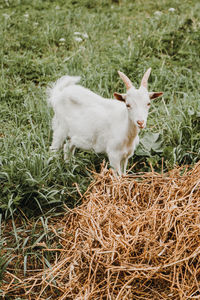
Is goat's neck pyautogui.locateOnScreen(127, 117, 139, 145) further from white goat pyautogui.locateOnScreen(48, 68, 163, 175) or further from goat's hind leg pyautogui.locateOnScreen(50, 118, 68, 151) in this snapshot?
goat's hind leg pyautogui.locateOnScreen(50, 118, 68, 151)

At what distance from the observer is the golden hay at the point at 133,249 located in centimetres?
195

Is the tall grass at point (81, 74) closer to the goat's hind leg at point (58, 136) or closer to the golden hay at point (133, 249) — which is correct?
the goat's hind leg at point (58, 136)

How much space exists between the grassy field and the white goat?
201 millimetres

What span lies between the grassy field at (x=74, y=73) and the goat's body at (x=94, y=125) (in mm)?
196

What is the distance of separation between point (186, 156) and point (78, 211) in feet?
5.13

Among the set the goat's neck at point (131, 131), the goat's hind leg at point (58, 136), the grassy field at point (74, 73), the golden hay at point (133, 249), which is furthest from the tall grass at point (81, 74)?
the golden hay at point (133, 249)

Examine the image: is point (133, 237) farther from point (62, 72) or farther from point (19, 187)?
point (62, 72)

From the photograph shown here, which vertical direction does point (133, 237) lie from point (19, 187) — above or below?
above

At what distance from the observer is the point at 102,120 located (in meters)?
3.26

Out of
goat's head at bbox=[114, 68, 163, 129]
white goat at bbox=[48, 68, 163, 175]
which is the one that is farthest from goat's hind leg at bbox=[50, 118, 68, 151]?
goat's head at bbox=[114, 68, 163, 129]

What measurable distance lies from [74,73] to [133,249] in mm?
3309

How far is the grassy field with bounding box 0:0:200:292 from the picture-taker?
3.01 m

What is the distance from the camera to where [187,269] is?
201 centimetres

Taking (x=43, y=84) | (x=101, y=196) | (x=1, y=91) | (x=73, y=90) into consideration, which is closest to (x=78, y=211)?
(x=101, y=196)
